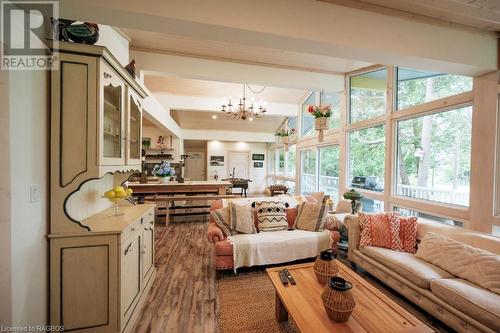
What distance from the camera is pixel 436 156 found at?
2910 millimetres

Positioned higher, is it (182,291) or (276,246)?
(276,246)

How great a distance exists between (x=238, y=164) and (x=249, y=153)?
797 millimetres

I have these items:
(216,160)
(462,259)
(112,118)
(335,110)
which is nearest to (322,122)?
(335,110)

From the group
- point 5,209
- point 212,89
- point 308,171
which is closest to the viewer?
point 5,209

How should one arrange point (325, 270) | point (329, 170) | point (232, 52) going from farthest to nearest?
point (329, 170), point (232, 52), point (325, 270)

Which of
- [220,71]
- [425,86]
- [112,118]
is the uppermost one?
[220,71]

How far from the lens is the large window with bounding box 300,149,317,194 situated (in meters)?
6.28

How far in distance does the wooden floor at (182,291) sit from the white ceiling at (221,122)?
5907 millimetres

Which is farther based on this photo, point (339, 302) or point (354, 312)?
point (354, 312)

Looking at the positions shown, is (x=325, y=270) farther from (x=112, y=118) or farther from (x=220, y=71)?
(x=220, y=71)

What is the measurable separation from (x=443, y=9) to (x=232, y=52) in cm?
272

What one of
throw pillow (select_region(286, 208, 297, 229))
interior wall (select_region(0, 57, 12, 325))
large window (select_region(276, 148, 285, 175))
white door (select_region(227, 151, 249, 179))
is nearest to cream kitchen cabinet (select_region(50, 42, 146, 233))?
interior wall (select_region(0, 57, 12, 325))

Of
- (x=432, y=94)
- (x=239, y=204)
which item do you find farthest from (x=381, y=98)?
(x=239, y=204)

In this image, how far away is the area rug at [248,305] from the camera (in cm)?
182
